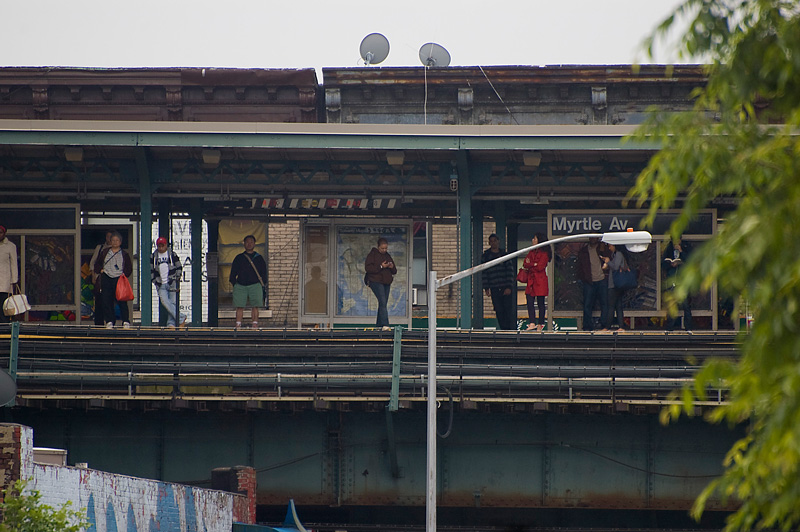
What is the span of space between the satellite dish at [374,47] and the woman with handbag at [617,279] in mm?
15813

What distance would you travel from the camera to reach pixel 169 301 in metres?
26.0

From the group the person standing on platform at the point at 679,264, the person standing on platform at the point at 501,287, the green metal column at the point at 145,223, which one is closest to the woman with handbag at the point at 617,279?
the person standing on platform at the point at 679,264

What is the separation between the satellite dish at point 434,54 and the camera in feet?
132

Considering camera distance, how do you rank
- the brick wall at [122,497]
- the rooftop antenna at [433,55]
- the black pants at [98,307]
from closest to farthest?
the brick wall at [122,497]
the black pants at [98,307]
the rooftop antenna at [433,55]

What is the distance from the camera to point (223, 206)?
28.5 m

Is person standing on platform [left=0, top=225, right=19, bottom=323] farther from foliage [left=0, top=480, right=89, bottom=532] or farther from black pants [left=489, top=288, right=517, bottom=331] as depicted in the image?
foliage [left=0, top=480, right=89, bottom=532]

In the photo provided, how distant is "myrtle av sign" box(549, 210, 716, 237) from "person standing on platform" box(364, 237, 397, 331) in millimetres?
3937

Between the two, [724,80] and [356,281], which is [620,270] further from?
[724,80]

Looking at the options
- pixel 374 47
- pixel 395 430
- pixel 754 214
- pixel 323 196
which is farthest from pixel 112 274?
pixel 754 214

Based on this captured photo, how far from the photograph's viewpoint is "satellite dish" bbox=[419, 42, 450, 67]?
40.1 meters

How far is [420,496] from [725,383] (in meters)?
14.8

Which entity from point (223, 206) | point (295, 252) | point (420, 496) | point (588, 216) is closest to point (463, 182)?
point (588, 216)

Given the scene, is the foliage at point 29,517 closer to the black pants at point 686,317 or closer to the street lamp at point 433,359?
the street lamp at point 433,359

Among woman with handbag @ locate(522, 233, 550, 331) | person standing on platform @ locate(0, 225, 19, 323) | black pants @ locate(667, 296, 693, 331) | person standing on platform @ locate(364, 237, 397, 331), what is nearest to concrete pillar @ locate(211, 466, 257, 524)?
person standing on platform @ locate(364, 237, 397, 331)
